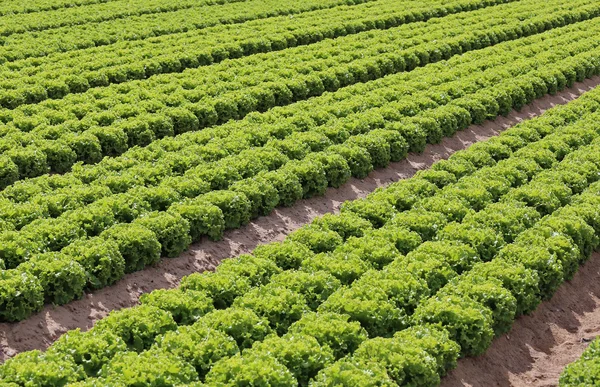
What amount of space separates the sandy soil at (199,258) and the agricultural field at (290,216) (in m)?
0.05

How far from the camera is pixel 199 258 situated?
1498 centimetres

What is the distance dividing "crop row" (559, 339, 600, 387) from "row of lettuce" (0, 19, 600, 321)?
7.35 meters

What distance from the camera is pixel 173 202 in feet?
51.3

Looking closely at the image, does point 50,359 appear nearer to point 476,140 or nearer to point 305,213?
point 305,213

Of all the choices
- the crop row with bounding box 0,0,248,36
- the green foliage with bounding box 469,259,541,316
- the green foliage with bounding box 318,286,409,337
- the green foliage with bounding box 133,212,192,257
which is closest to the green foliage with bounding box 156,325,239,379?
the green foliage with bounding box 318,286,409,337

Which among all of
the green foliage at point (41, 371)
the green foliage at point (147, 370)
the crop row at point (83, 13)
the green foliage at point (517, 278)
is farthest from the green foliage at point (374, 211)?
the crop row at point (83, 13)

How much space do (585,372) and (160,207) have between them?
880 cm

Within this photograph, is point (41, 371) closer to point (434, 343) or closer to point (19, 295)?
point (19, 295)

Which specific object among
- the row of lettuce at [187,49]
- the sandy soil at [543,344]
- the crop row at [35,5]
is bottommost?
the sandy soil at [543,344]

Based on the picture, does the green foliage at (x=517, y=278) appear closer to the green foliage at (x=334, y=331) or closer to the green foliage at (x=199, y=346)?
the green foliage at (x=334, y=331)

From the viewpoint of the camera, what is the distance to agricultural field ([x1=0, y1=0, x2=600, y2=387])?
11172 millimetres

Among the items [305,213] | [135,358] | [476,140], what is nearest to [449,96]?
[476,140]

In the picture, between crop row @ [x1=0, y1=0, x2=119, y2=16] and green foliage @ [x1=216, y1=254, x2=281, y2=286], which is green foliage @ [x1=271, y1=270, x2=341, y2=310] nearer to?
green foliage @ [x1=216, y1=254, x2=281, y2=286]

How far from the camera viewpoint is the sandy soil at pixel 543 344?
1241cm
